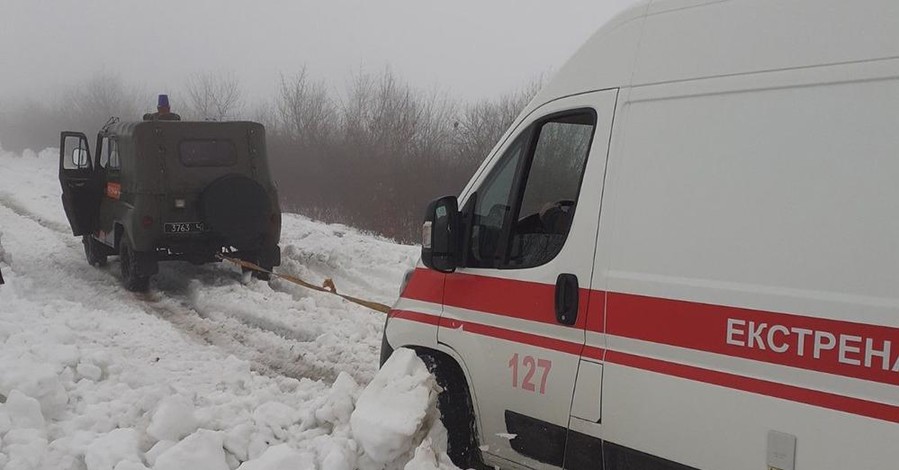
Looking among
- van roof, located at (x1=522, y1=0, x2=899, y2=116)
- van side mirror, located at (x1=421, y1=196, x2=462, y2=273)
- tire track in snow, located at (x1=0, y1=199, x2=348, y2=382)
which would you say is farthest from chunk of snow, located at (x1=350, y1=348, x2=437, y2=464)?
tire track in snow, located at (x1=0, y1=199, x2=348, y2=382)

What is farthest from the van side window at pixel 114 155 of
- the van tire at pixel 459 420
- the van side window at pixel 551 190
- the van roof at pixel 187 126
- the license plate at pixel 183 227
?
the van side window at pixel 551 190

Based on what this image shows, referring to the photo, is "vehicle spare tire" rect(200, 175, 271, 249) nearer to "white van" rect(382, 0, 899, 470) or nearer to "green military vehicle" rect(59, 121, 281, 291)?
"green military vehicle" rect(59, 121, 281, 291)

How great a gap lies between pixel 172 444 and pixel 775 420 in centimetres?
290

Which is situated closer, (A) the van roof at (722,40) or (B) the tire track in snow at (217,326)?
(A) the van roof at (722,40)

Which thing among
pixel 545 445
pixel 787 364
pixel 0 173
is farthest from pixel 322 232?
A: pixel 0 173

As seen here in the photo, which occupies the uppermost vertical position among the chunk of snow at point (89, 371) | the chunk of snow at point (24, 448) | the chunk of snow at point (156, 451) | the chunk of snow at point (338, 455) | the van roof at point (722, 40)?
the van roof at point (722, 40)

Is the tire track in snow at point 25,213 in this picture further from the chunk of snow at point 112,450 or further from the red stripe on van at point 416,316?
the red stripe on van at point 416,316

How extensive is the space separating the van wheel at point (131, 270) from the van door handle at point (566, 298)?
808cm

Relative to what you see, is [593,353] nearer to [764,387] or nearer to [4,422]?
[764,387]

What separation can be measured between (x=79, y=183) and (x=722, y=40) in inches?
435

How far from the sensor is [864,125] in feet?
7.48

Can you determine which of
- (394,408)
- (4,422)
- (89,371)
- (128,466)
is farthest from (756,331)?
(89,371)

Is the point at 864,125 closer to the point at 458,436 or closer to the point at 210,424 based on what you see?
the point at 458,436

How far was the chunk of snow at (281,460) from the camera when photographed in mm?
3428
